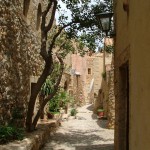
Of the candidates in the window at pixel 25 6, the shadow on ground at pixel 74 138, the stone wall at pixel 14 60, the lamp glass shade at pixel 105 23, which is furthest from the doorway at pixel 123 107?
the window at pixel 25 6

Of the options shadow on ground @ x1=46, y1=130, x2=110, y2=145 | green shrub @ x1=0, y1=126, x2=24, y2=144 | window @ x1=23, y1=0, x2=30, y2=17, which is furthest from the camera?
window @ x1=23, y1=0, x2=30, y2=17

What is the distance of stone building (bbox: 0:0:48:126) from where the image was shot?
9492 mm

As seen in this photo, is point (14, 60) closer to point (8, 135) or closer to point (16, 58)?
point (16, 58)

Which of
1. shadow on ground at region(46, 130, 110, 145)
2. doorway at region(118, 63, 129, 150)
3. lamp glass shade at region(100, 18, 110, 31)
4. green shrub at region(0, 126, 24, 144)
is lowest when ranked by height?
shadow on ground at region(46, 130, 110, 145)

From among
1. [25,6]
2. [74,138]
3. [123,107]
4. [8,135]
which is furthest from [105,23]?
[74,138]

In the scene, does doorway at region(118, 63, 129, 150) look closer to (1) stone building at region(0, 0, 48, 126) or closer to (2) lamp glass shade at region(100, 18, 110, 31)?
(2) lamp glass shade at region(100, 18, 110, 31)

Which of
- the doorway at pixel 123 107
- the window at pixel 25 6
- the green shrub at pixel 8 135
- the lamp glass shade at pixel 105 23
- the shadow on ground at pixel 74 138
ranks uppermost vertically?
the window at pixel 25 6

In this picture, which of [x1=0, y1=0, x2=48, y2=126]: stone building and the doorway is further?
[x1=0, y1=0, x2=48, y2=126]: stone building

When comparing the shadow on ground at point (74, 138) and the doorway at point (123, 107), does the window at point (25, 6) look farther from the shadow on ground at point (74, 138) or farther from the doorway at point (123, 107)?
the doorway at point (123, 107)

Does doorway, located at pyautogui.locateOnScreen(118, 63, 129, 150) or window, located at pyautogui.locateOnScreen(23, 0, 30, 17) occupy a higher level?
window, located at pyautogui.locateOnScreen(23, 0, 30, 17)

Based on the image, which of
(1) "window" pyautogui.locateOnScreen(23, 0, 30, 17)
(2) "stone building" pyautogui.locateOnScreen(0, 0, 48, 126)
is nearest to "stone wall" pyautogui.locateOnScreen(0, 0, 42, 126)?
(2) "stone building" pyautogui.locateOnScreen(0, 0, 48, 126)

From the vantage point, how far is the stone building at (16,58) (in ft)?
31.1

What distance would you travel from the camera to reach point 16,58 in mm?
10625

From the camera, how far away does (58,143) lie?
11492 millimetres
